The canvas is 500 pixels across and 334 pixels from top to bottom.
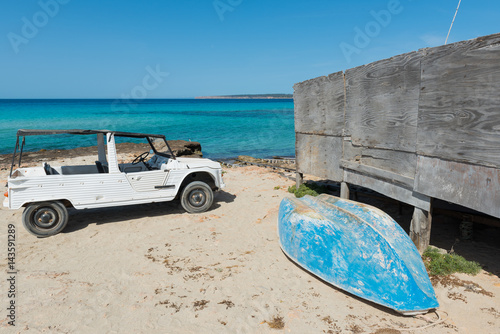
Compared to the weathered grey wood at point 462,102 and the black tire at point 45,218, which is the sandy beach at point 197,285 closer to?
the black tire at point 45,218

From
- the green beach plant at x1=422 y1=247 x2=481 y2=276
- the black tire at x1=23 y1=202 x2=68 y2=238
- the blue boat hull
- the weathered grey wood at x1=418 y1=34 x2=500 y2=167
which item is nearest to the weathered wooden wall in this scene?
the weathered grey wood at x1=418 y1=34 x2=500 y2=167

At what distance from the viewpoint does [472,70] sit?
4.50m

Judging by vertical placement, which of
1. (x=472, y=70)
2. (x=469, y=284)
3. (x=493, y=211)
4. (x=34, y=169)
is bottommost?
(x=469, y=284)

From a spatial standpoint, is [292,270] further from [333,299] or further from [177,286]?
[177,286]

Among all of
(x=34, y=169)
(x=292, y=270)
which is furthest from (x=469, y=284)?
(x=34, y=169)

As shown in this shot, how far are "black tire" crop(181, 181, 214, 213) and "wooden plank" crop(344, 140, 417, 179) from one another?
3882mm

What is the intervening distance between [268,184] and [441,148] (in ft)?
24.7

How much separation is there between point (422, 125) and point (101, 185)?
23.1 ft

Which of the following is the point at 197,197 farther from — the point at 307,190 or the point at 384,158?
the point at 384,158

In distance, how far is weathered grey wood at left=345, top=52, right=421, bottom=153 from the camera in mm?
5664

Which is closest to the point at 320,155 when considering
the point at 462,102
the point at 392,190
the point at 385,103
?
the point at 392,190

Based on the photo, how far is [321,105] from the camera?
8.58 m

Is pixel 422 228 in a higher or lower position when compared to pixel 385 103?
lower

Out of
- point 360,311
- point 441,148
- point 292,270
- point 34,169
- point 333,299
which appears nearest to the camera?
point 360,311
